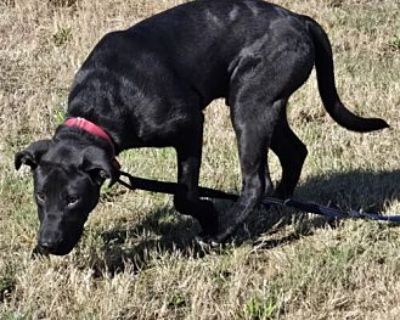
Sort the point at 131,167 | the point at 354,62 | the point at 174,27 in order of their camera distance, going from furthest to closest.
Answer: the point at 354,62 → the point at 131,167 → the point at 174,27

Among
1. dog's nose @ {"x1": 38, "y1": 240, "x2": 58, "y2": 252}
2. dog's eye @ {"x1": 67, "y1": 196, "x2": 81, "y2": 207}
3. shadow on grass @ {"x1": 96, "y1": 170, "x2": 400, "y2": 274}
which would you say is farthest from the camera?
shadow on grass @ {"x1": 96, "y1": 170, "x2": 400, "y2": 274}

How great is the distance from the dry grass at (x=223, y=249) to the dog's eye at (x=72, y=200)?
489 millimetres

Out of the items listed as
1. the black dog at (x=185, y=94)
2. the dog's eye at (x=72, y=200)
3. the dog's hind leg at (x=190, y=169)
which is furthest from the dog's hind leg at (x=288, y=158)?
the dog's eye at (x=72, y=200)

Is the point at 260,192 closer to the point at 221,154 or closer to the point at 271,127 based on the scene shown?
the point at 271,127

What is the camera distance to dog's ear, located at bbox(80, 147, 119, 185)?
4.41 m

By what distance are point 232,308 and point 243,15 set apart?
191cm

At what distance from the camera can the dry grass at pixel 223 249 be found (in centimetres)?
461

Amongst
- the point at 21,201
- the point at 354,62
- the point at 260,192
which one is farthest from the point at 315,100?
the point at 21,201

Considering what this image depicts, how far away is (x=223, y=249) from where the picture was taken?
5262 mm

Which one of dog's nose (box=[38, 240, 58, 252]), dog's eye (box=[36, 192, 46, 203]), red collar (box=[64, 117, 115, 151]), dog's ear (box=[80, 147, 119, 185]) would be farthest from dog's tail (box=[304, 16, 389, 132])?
dog's nose (box=[38, 240, 58, 252])

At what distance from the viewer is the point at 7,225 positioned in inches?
220

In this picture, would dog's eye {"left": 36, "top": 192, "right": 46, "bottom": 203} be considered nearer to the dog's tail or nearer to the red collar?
the red collar

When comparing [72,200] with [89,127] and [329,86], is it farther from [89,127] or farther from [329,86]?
[329,86]

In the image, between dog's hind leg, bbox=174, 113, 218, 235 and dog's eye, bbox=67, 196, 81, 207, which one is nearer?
dog's eye, bbox=67, 196, 81, 207
